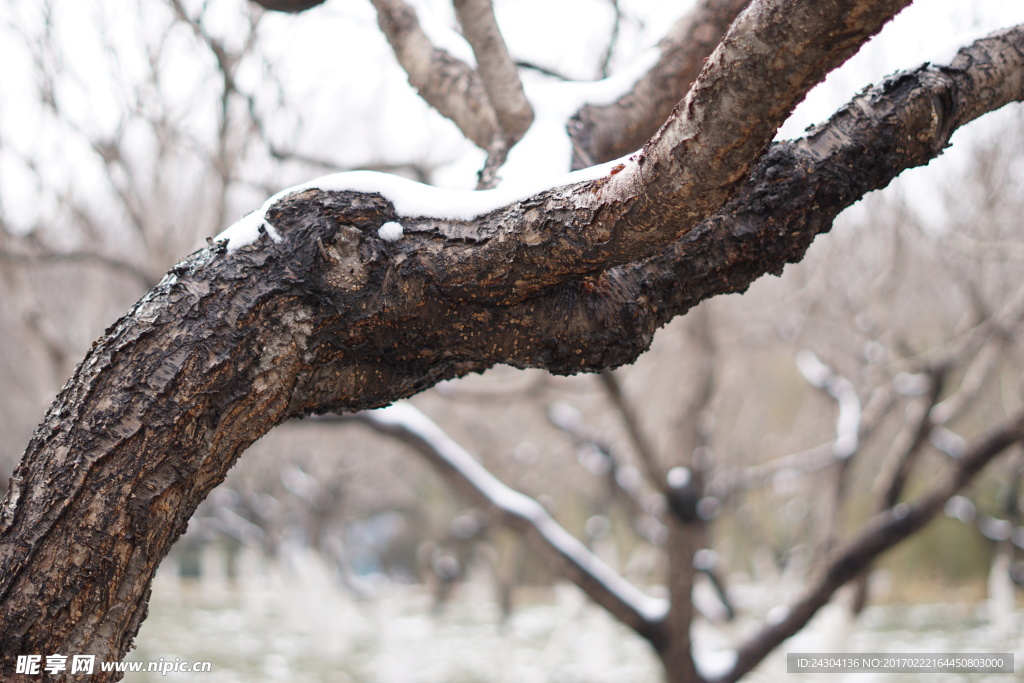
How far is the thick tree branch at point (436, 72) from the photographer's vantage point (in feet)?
7.20

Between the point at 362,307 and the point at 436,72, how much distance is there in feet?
4.00

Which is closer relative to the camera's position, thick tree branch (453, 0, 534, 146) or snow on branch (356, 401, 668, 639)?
thick tree branch (453, 0, 534, 146)

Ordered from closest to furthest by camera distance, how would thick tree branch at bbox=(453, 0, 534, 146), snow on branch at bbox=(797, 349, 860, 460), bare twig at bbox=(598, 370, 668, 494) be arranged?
thick tree branch at bbox=(453, 0, 534, 146), bare twig at bbox=(598, 370, 668, 494), snow on branch at bbox=(797, 349, 860, 460)

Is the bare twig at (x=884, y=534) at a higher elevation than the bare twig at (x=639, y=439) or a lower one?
lower

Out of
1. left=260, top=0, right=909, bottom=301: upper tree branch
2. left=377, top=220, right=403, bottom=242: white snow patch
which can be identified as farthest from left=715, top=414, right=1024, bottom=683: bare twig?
left=377, top=220, right=403, bottom=242: white snow patch

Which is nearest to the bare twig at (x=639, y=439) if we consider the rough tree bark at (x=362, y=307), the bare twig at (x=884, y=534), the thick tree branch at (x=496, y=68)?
the bare twig at (x=884, y=534)

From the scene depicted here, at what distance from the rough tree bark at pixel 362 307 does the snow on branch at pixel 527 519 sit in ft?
6.77

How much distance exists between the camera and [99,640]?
1.19 meters

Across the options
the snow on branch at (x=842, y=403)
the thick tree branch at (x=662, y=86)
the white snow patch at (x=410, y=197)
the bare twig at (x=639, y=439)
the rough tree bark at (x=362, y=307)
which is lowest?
the rough tree bark at (x=362, y=307)

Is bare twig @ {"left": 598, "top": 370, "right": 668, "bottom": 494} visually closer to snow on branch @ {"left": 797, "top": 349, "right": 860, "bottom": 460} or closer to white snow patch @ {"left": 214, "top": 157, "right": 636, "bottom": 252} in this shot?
snow on branch @ {"left": 797, "top": 349, "right": 860, "bottom": 460}

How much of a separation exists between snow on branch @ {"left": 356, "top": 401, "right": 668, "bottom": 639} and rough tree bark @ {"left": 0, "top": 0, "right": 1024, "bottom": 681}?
206cm

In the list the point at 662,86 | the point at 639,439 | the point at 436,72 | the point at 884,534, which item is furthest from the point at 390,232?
the point at 884,534

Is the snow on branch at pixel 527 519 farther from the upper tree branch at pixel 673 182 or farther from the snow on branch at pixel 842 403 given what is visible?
the snow on branch at pixel 842 403

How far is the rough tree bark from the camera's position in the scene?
3.78 ft
